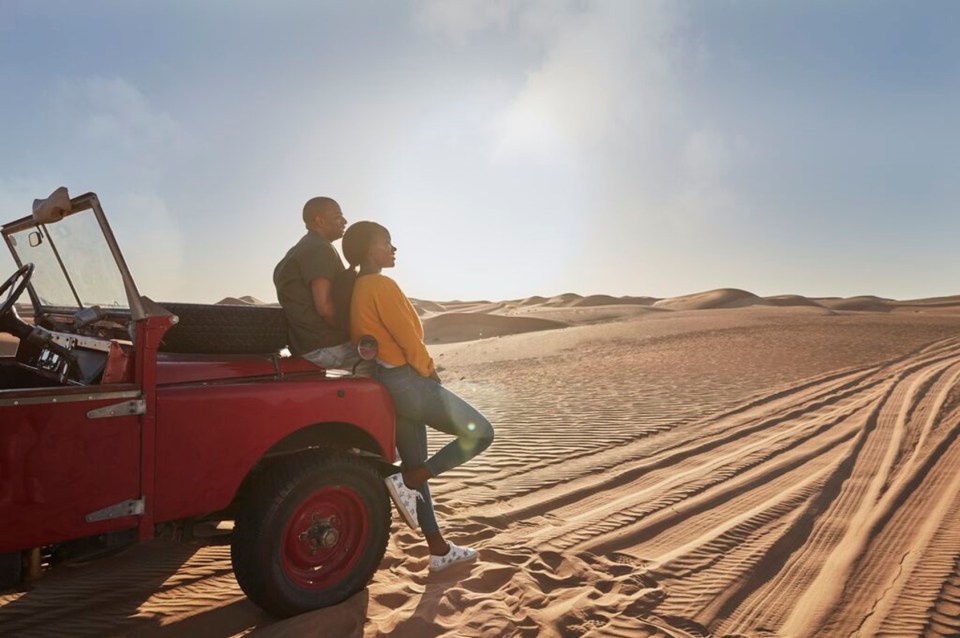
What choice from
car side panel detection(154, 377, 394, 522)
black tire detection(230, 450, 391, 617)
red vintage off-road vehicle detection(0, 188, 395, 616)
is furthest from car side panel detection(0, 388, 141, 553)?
black tire detection(230, 450, 391, 617)

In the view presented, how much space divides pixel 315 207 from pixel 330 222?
0.42ft

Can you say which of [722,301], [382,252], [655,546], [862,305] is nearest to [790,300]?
[862,305]

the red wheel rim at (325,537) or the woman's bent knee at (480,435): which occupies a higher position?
the woman's bent knee at (480,435)

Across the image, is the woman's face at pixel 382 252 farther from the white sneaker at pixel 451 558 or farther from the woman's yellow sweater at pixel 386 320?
the white sneaker at pixel 451 558

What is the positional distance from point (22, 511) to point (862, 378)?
1408 cm

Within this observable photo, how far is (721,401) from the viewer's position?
1054 centimetres

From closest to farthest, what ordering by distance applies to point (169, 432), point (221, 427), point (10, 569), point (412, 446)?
point (10, 569) < point (169, 432) < point (221, 427) < point (412, 446)

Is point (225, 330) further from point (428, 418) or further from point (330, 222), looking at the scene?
point (428, 418)

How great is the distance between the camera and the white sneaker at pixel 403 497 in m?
3.56

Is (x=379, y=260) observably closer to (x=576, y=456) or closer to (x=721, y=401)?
(x=576, y=456)

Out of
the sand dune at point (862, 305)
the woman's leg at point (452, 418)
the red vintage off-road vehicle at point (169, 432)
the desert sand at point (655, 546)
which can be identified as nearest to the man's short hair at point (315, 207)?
the red vintage off-road vehicle at point (169, 432)

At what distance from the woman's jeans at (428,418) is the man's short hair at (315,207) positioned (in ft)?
3.40

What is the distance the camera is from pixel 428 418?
3.65 m

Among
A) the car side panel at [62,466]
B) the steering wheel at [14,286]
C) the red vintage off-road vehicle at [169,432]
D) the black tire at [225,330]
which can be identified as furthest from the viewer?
the steering wheel at [14,286]
